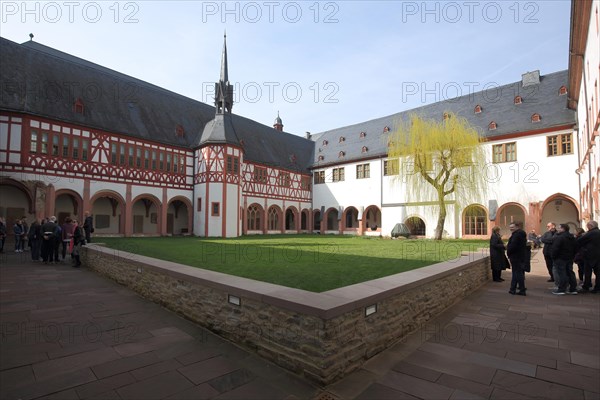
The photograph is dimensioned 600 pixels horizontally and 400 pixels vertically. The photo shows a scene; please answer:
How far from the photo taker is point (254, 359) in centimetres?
401

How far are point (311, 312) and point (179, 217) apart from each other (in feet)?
86.6

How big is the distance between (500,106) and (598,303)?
22.9 metres

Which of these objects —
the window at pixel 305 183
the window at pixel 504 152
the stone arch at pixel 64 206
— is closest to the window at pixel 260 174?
the window at pixel 305 183

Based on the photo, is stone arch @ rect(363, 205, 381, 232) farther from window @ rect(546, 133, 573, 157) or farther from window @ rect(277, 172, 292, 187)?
window @ rect(546, 133, 573, 157)

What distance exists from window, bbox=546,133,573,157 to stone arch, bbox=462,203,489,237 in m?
5.37

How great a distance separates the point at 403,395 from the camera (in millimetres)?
3189

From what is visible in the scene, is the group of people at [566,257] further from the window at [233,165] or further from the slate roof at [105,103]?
the slate roof at [105,103]

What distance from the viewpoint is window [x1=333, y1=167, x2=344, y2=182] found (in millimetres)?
33031

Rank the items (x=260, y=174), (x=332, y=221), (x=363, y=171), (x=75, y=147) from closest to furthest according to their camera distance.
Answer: (x=75, y=147) → (x=260, y=174) → (x=363, y=171) → (x=332, y=221)

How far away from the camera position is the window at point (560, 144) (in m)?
20.4

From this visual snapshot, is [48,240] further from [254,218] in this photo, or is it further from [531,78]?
[531,78]

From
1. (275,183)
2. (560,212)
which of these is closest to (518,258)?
(560,212)

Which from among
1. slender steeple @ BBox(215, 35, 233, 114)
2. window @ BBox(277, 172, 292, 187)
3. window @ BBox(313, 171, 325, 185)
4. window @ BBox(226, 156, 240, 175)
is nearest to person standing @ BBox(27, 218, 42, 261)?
window @ BBox(226, 156, 240, 175)

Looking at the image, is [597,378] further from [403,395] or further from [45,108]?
[45,108]
